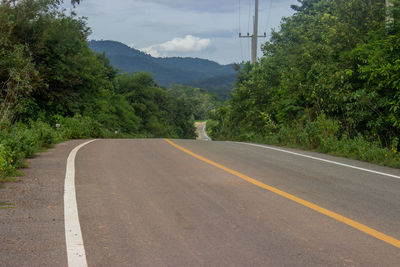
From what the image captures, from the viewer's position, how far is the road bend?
12.1 feet

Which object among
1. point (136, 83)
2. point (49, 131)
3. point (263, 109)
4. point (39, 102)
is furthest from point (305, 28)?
point (136, 83)

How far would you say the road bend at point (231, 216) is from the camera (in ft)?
12.1

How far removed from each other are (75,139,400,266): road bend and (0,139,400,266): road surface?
1 cm

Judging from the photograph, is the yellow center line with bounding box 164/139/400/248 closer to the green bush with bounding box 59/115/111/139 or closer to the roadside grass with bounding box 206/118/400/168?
the roadside grass with bounding box 206/118/400/168

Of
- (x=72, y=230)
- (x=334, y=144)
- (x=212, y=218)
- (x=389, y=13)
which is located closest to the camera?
(x=72, y=230)

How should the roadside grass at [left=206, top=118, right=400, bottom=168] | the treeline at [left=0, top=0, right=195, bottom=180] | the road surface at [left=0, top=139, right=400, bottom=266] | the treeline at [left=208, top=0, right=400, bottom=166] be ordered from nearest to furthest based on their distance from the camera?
the road surface at [left=0, top=139, right=400, bottom=266] < the roadside grass at [left=206, top=118, right=400, bottom=168] < the treeline at [left=208, top=0, right=400, bottom=166] < the treeline at [left=0, top=0, right=195, bottom=180]

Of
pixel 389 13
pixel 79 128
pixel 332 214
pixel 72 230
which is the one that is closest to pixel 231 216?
pixel 332 214

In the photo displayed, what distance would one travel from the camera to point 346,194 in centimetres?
623

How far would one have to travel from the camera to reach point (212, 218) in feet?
15.8

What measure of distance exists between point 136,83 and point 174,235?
69798mm

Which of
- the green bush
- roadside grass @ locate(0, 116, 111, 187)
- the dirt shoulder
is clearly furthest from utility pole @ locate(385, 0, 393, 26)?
the green bush

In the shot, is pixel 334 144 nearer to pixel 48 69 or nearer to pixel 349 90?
pixel 349 90

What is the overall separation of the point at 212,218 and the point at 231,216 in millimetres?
→ 235

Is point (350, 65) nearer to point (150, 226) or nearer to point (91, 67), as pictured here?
point (150, 226)
